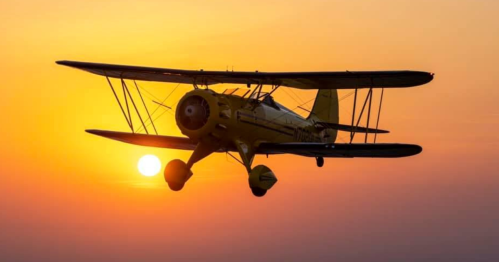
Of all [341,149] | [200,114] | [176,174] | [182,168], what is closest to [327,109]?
[341,149]

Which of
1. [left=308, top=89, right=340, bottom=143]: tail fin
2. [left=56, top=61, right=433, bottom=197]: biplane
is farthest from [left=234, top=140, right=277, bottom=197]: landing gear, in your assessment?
[left=308, top=89, right=340, bottom=143]: tail fin

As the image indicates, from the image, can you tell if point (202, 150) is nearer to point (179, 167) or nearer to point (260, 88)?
point (179, 167)

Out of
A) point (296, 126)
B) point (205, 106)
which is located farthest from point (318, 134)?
point (205, 106)

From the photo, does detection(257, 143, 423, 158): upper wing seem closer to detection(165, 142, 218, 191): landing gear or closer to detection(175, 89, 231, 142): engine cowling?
detection(165, 142, 218, 191): landing gear

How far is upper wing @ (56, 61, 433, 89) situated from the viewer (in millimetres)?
27609

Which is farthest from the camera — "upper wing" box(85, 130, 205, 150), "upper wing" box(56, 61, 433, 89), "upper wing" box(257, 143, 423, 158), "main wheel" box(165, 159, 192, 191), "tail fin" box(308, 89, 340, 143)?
"tail fin" box(308, 89, 340, 143)

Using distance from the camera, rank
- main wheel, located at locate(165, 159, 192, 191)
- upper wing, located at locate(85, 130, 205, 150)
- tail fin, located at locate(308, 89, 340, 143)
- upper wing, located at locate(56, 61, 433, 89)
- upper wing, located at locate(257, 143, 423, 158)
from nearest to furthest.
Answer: upper wing, located at locate(257, 143, 423, 158)
upper wing, located at locate(56, 61, 433, 89)
main wheel, located at locate(165, 159, 192, 191)
upper wing, located at locate(85, 130, 205, 150)
tail fin, located at locate(308, 89, 340, 143)

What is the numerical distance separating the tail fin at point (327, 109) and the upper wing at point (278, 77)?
6432 mm

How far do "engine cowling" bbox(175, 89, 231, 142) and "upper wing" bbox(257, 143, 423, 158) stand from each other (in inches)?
82.5

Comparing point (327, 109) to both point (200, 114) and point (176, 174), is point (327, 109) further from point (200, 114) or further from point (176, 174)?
point (200, 114)

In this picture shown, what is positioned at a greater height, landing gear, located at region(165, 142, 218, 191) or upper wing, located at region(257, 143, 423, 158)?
upper wing, located at region(257, 143, 423, 158)

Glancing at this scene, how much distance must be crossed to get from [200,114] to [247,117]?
6.16ft

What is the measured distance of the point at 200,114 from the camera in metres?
27.6

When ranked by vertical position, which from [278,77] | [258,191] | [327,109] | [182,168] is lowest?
[258,191]
